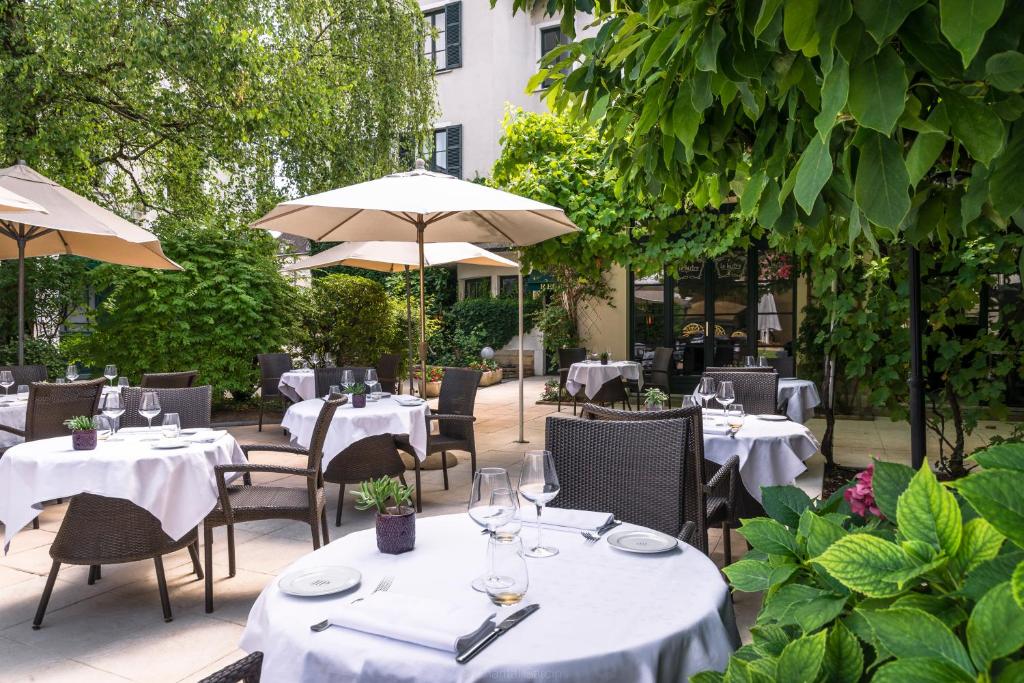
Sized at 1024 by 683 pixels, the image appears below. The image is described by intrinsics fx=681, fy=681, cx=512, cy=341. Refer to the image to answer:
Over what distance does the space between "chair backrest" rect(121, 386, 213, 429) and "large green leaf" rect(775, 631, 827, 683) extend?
4.39 m

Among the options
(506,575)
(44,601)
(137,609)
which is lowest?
(137,609)

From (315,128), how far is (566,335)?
20.1 ft

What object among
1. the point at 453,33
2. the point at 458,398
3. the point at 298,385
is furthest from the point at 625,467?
the point at 453,33

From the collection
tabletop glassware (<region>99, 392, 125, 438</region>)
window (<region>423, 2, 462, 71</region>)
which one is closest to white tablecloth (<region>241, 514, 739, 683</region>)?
tabletop glassware (<region>99, 392, 125, 438</region>)

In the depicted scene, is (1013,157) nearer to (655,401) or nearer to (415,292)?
(655,401)

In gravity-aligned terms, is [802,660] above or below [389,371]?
above

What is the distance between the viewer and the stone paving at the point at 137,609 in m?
2.82

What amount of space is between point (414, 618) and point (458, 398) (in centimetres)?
447

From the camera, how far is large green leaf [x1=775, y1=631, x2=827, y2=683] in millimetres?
626

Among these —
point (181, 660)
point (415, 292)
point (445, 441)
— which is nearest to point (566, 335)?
point (415, 292)

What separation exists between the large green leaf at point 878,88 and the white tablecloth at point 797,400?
6760mm

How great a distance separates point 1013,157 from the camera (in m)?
1.02

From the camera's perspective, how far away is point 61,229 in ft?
17.4

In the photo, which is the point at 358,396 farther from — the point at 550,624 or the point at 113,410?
the point at 550,624
